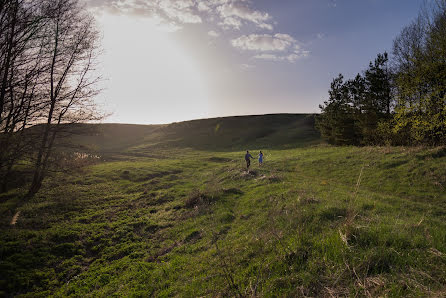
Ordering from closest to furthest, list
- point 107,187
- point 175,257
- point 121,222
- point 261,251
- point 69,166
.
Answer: point 261,251, point 175,257, point 121,222, point 69,166, point 107,187

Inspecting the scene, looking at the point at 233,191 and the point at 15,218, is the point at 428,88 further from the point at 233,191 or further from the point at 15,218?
the point at 15,218

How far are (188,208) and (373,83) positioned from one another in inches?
1501

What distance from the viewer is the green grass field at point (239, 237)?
4.46m

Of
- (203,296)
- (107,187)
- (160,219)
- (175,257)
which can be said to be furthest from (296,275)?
(107,187)

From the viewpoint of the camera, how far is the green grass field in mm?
4461

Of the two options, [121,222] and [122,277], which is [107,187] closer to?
[121,222]

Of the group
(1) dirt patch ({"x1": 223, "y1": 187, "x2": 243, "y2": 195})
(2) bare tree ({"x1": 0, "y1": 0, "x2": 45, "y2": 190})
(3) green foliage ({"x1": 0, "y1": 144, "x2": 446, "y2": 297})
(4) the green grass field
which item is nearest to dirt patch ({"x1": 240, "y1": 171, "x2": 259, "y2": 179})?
(4) the green grass field

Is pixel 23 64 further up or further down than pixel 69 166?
further up

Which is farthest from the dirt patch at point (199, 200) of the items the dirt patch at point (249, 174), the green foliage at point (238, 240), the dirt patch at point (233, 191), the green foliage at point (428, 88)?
the green foliage at point (428, 88)

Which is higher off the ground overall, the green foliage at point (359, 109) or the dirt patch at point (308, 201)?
the green foliage at point (359, 109)

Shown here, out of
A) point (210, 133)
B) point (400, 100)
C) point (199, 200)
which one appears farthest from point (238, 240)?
point (210, 133)

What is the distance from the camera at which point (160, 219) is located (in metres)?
12.8

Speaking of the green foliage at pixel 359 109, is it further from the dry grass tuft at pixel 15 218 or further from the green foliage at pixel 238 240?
the dry grass tuft at pixel 15 218

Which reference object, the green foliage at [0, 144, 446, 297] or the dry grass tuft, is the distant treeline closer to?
the green foliage at [0, 144, 446, 297]
